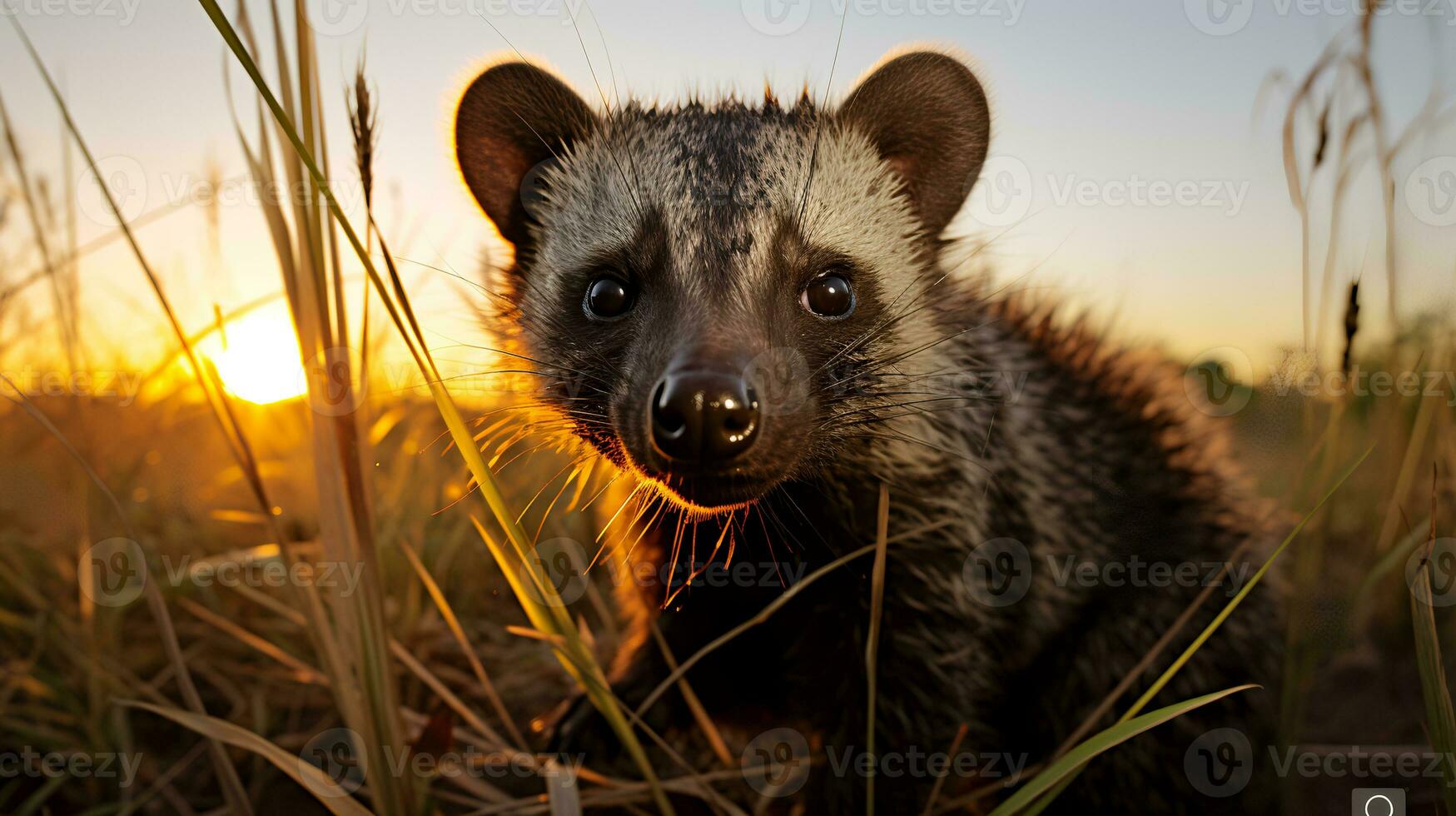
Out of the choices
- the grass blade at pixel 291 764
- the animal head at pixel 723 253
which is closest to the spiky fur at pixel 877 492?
the animal head at pixel 723 253

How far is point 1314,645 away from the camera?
314cm

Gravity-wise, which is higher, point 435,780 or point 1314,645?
point 1314,645

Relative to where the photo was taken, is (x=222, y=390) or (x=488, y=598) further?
(x=488, y=598)

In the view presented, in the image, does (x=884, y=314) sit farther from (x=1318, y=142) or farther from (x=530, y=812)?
(x=530, y=812)

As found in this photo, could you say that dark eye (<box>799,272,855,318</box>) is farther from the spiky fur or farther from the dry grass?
the dry grass

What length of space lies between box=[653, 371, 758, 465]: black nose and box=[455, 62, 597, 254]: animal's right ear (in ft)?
4.59

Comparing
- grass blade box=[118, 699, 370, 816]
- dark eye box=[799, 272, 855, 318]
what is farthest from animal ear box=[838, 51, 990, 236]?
grass blade box=[118, 699, 370, 816]

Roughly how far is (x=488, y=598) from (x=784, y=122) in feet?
8.66

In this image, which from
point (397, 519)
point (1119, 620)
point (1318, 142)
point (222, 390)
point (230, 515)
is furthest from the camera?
point (397, 519)

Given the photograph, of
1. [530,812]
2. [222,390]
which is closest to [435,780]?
[530,812]

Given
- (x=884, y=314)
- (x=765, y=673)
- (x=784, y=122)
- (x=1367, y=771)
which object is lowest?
(x=1367, y=771)

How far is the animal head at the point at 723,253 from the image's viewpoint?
2.14 metres

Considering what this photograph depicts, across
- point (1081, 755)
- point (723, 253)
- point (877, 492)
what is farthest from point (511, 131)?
point (1081, 755)

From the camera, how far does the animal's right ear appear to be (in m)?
2.82
